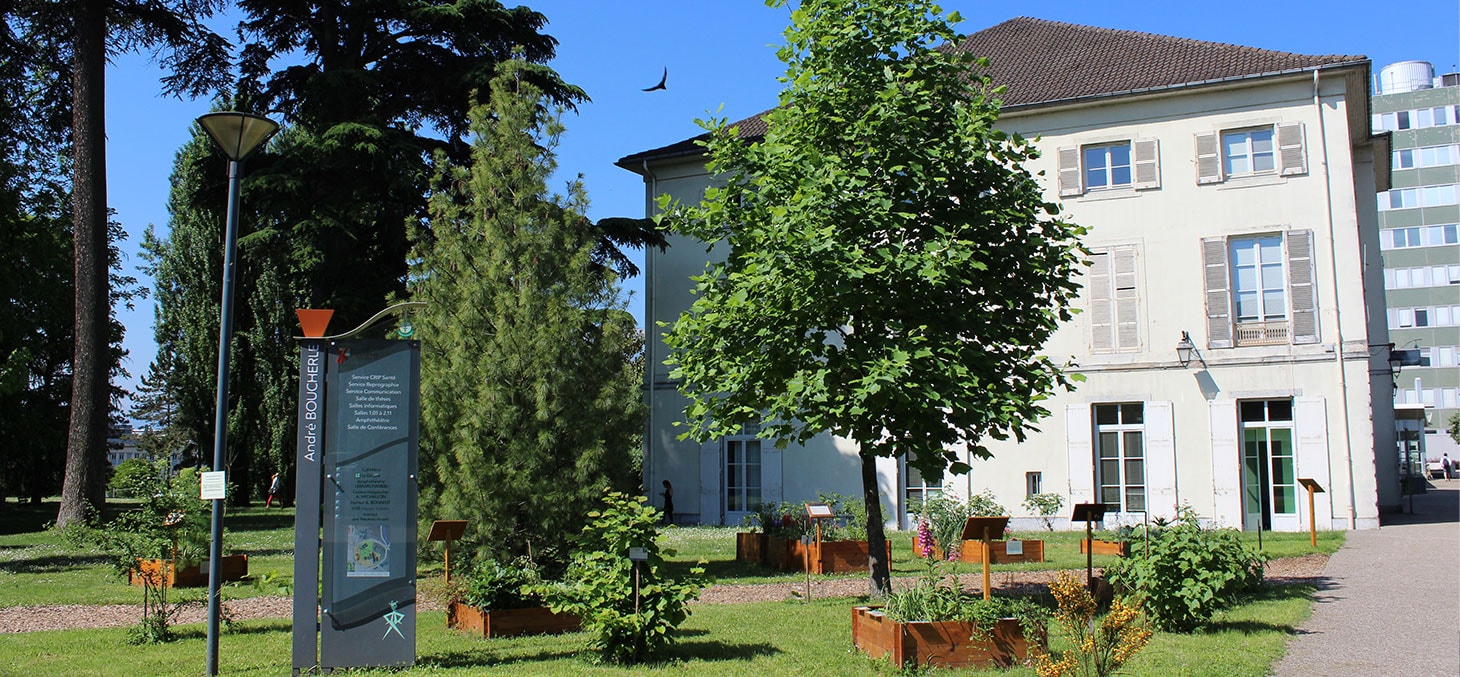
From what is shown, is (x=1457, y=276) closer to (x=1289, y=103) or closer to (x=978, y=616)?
(x=1289, y=103)

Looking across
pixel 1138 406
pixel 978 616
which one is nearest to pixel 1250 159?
pixel 1138 406

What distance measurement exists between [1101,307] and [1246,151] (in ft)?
13.7

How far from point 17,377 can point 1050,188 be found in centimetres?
2048

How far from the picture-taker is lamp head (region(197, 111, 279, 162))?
26.2 feet

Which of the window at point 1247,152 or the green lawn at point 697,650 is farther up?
the window at point 1247,152

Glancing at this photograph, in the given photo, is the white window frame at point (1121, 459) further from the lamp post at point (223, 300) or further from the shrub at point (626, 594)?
the lamp post at point (223, 300)

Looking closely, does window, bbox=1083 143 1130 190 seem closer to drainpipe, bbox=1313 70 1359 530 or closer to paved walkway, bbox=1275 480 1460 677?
drainpipe, bbox=1313 70 1359 530

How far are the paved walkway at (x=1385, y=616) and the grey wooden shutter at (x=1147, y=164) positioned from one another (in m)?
8.31

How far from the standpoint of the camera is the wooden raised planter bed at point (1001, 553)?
1520cm

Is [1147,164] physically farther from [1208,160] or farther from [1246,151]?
[1246,151]

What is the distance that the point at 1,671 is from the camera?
27.5 ft

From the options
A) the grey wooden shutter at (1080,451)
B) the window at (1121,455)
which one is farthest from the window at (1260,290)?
the grey wooden shutter at (1080,451)

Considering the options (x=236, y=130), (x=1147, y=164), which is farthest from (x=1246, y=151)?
(x=236, y=130)

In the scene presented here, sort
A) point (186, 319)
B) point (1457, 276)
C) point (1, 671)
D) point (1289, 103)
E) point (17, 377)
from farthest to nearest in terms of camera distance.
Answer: point (1457, 276), point (186, 319), point (1289, 103), point (17, 377), point (1, 671)
